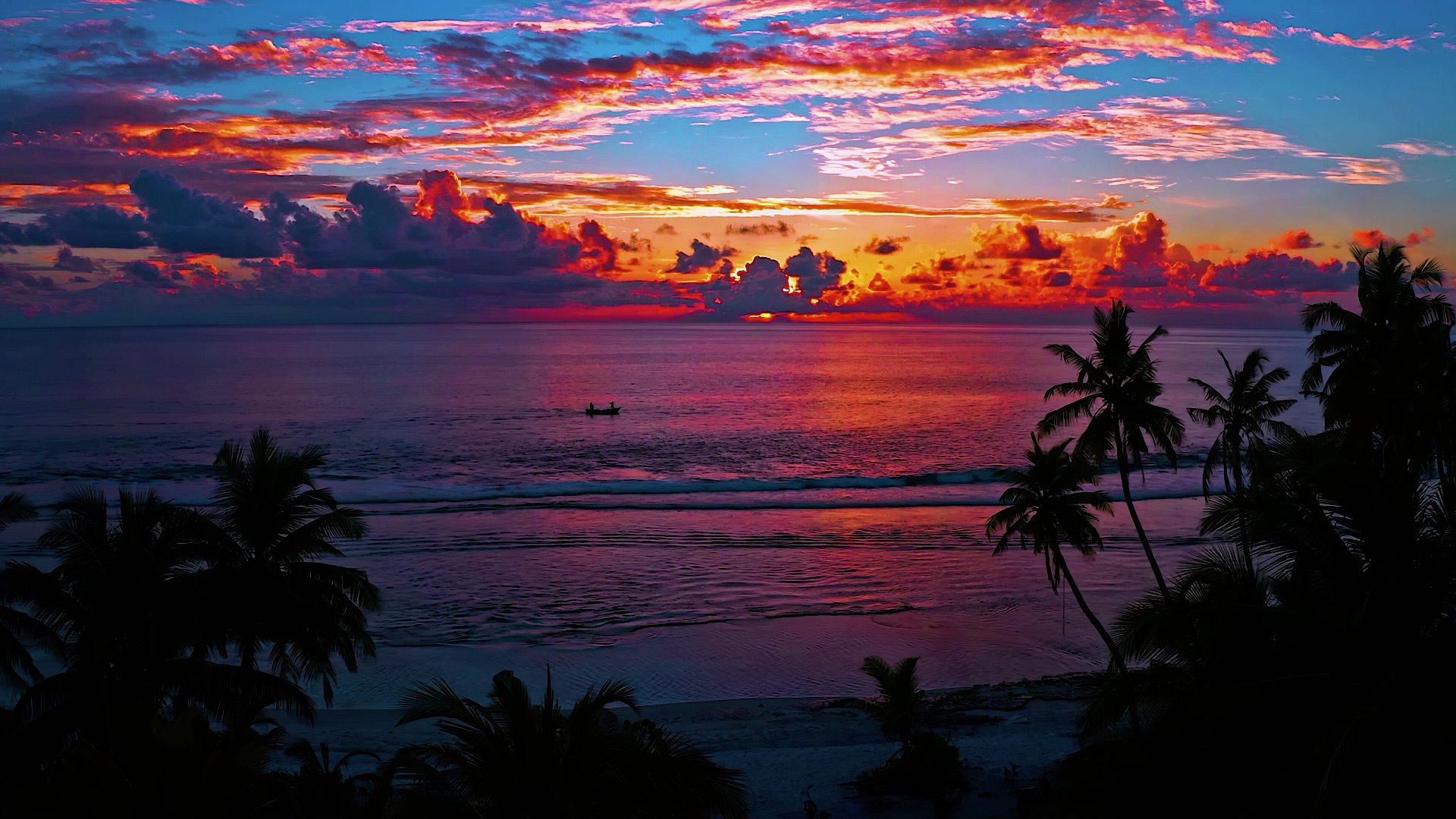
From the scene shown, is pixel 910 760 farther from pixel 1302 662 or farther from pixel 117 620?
pixel 117 620

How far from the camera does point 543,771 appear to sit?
902 centimetres

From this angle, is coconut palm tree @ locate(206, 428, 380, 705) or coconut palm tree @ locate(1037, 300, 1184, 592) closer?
coconut palm tree @ locate(206, 428, 380, 705)

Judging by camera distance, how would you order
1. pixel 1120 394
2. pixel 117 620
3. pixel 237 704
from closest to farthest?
pixel 117 620, pixel 237 704, pixel 1120 394

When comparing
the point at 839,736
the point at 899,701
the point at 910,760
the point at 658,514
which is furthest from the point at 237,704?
the point at 658,514

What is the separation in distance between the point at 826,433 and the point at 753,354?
11620cm

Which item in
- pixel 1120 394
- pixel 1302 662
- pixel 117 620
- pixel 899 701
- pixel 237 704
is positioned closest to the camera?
pixel 1302 662

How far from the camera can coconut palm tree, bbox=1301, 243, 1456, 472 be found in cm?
1575

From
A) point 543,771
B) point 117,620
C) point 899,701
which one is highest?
point 117,620

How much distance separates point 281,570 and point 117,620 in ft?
7.70

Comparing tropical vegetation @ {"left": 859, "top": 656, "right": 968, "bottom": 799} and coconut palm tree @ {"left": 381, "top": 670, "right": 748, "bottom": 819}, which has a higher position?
coconut palm tree @ {"left": 381, "top": 670, "right": 748, "bottom": 819}

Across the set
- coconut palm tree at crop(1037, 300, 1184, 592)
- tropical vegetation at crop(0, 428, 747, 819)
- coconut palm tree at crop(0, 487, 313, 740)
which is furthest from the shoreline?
coconut palm tree at crop(0, 487, 313, 740)

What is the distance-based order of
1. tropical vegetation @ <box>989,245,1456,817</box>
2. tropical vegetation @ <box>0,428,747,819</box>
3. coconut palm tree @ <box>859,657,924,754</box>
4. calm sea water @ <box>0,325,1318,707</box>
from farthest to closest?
calm sea water @ <box>0,325,1318,707</box> < coconut palm tree @ <box>859,657,924,754</box> < tropical vegetation @ <box>989,245,1456,817</box> < tropical vegetation @ <box>0,428,747,819</box>

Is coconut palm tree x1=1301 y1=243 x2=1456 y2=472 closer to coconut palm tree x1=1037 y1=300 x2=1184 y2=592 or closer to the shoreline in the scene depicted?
coconut palm tree x1=1037 y1=300 x2=1184 y2=592

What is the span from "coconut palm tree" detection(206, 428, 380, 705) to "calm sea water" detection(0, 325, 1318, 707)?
24.3 feet
